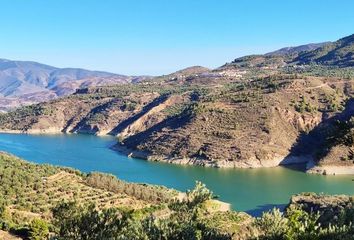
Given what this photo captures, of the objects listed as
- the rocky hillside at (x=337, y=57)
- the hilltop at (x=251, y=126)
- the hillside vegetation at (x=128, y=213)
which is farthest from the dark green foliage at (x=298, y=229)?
the rocky hillside at (x=337, y=57)

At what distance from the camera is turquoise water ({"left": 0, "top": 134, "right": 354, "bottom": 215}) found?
62.3 metres

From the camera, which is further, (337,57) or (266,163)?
(337,57)

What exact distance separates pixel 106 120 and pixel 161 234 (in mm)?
124567

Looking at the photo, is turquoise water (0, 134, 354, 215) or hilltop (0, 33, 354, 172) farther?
hilltop (0, 33, 354, 172)

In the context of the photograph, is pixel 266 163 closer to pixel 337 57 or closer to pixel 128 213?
pixel 128 213

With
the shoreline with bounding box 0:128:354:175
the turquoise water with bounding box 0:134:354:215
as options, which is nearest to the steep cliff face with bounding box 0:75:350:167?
the shoreline with bounding box 0:128:354:175

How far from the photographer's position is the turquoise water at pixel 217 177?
6228 centimetres

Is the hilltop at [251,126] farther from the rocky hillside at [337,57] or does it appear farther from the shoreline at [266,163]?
the rocky hillside at [337,57]

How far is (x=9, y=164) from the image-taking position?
55594mm

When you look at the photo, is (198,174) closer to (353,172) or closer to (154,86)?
(353,172)

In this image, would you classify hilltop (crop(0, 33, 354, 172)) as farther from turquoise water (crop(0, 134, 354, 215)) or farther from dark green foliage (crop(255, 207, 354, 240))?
dark green foliage (crop(255, 207, 354, 240))

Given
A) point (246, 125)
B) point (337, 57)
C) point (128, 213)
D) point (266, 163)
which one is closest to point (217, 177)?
point (266, 163)

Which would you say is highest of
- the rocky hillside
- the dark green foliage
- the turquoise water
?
the rocky hillside

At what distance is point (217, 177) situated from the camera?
7388cm
